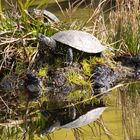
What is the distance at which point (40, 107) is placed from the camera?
19.2ft

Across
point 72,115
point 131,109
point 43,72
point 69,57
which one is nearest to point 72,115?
point 72,115

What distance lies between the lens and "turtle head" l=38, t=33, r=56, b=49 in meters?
6.72

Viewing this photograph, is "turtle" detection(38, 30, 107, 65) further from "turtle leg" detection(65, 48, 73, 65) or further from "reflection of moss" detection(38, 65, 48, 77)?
"reflection of moss" detection(38, 65, 48, 77)

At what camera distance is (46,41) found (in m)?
6.70

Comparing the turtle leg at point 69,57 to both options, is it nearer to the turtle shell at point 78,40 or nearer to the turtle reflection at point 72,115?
the turtle shell at point 78,40

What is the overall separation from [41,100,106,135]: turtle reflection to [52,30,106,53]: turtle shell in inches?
40.0

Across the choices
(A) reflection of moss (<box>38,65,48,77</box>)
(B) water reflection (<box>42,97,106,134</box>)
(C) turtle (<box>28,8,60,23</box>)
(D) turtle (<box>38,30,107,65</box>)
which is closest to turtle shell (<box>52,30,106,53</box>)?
(D) turtle (<box>38,30,107,65</box>)

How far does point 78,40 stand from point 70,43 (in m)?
0.12

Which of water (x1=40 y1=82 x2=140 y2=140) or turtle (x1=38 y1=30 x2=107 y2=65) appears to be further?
turtle (x1=38 y1=30 x2=107 y2=65)

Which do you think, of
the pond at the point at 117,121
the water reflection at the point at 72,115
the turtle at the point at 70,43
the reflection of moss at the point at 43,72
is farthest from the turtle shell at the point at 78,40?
the water reflection at the point at 72,115

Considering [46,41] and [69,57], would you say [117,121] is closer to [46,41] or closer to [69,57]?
[69,57]

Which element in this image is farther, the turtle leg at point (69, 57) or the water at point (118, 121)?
the turtle leg at point (69, 57)

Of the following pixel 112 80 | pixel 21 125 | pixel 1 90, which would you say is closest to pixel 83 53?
pixel 112 80

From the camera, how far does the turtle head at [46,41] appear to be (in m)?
6.72
